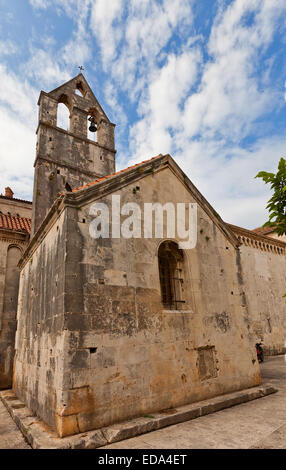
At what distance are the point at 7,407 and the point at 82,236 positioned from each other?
6492 mm

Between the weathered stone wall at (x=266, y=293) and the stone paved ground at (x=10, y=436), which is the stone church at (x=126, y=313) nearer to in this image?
the stone paved ground at (x=10, y=436)

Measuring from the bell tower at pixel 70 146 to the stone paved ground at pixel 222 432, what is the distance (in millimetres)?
8648

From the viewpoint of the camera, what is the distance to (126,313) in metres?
6.46

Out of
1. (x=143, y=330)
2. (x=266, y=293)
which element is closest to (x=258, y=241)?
(x=266, y=293)

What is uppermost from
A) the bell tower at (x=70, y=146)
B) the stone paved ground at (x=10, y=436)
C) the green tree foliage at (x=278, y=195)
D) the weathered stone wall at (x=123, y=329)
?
the bell tower at (x=70, y=146)

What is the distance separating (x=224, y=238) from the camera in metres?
9.85

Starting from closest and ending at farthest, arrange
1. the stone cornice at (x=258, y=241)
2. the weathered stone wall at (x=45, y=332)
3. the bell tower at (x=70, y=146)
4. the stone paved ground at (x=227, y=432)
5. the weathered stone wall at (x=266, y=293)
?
the stone paved ground at (x=227, y=432)
the weathered stone wall at (x=45, y=332)
the bell tower at (x=70, y=146)
the weathered stone wall at (x=266, y=293)
the stone cornice at (x=258, y=241)

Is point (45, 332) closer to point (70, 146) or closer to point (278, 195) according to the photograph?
point (278, 195)

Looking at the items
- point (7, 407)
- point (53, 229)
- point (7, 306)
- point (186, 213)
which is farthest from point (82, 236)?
point (7, 306)

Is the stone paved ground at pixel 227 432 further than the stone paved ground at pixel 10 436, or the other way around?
the stone paved ground at pixel 10 436

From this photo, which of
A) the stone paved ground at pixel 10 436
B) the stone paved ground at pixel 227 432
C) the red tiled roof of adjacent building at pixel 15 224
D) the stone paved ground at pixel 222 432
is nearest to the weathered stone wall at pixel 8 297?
the red tiled roof of adjacent building at pixel 15 224

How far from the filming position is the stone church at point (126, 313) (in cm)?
565
